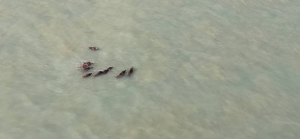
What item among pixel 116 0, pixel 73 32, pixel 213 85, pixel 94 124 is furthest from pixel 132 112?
pixel 116 0

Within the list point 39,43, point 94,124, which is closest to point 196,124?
point 94,124

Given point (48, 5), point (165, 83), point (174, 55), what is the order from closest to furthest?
point (165, 83) → point (174, 55) → point (48, 5)

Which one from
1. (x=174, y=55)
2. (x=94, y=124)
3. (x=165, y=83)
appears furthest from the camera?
(x=174, y=55)

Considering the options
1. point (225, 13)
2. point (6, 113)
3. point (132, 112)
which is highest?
point (225, 13)

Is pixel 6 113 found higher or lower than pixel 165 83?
lower

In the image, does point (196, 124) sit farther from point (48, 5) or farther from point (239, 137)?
point (48, 5)

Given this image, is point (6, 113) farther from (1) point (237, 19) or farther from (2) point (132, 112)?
(1) point (237, 19)

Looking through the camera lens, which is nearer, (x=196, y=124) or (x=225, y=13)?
(x=196, y=124)
